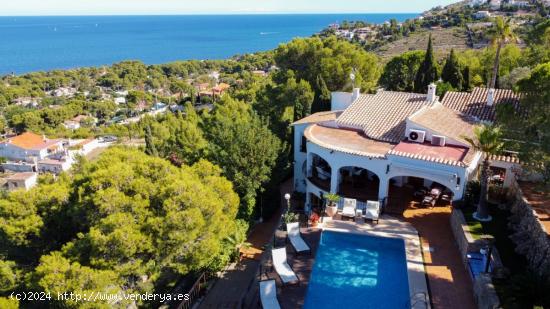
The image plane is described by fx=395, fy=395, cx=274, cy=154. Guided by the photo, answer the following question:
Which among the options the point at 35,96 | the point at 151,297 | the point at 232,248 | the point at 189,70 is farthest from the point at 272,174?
the point at 189,70

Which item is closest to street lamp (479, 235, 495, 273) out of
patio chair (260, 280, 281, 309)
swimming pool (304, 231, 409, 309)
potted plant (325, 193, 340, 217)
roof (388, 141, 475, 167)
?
swimming pool (304, 231, 409, 309)

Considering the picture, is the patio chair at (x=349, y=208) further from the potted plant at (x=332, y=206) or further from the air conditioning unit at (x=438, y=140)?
the air conditioning unit at (x=438, y=140)

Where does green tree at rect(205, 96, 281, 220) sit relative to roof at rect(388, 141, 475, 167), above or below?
below

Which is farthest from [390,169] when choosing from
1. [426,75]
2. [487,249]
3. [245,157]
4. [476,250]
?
[426,75]

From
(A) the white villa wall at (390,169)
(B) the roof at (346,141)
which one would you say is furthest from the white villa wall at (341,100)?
(A) the white villa wall at (390,169)

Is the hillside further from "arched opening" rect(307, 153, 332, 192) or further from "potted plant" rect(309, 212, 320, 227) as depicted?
"potted plant" rect(309, 212, 320, 227)

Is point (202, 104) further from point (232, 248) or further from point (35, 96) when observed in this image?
point (232, 248)

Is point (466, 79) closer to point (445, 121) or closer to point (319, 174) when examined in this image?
point (445, 121)
